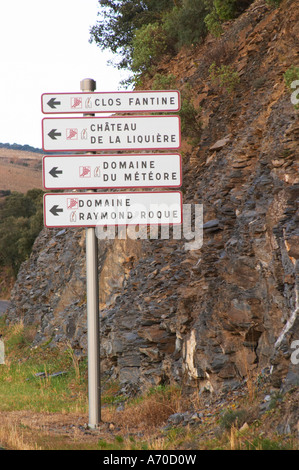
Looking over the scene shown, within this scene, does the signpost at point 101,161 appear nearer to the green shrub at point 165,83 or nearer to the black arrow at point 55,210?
the black arrow at point 55,210

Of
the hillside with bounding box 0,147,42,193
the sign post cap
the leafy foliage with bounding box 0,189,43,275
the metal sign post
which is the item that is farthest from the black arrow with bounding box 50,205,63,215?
the hillside with bounding box 0,147,42,193

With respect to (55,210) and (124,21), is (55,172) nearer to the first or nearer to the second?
(55,210)

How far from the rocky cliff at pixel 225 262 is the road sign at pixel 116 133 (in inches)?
79.2

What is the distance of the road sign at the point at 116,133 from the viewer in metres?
→ 7.13

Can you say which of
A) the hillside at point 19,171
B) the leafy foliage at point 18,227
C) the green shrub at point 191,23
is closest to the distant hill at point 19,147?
the hillside at point 19,171

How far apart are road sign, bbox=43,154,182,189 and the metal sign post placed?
26.7 inches

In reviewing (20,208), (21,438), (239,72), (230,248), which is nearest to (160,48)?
(239,72)

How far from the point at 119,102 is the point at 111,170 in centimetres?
89

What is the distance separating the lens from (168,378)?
382 inches

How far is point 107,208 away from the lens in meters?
6.99

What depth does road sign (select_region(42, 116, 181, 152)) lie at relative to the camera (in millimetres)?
7129

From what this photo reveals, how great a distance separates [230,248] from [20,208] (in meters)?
41.9

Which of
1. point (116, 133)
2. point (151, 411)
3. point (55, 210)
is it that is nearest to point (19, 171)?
point (151, 411)

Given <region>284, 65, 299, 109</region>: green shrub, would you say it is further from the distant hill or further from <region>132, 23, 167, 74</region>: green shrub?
the distant hill
